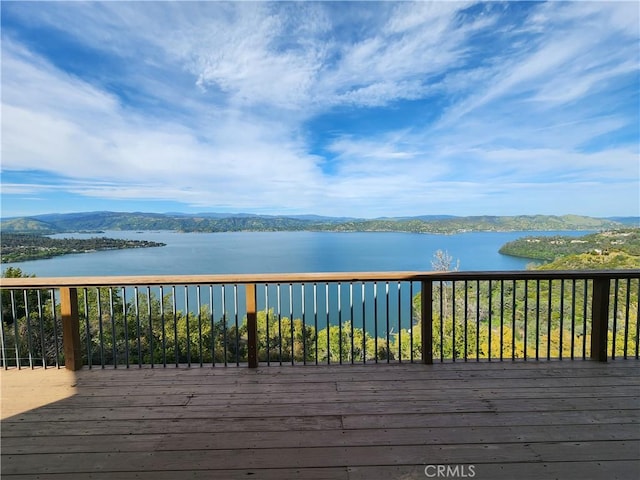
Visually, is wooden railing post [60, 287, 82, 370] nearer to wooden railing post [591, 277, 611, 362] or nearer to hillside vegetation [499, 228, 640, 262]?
wooden railing post [591, 277, 611, 362]

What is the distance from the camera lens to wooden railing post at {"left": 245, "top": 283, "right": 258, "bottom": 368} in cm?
303

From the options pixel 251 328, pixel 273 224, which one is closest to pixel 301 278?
pixel 251 328

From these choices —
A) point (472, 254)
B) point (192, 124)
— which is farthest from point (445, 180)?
point (192, 124)

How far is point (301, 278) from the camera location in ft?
9.62

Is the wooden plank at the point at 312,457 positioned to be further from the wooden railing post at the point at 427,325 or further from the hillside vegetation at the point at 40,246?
the hillside vegetation at the point at 40,246

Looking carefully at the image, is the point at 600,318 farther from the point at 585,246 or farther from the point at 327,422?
the point at 585,246

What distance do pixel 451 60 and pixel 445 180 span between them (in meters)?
19.8

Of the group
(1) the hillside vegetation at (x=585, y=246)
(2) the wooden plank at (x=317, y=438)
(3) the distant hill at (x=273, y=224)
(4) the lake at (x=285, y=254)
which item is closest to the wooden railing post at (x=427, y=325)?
(2) the wooden plank at (x=317, y=438)

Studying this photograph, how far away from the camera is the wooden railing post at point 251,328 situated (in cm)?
303

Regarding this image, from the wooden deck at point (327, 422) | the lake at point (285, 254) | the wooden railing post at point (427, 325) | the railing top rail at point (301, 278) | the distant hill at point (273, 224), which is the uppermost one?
the distant hill at point (273, 224)

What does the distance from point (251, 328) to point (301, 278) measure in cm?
75

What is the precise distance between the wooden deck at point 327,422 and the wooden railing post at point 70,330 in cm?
15

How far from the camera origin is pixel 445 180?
26.5m

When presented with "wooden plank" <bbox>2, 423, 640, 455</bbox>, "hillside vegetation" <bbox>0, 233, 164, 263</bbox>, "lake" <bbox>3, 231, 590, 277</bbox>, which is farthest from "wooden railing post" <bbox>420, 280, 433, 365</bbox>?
"lake" <bbox>3, 231, 590, 277</bbox>
